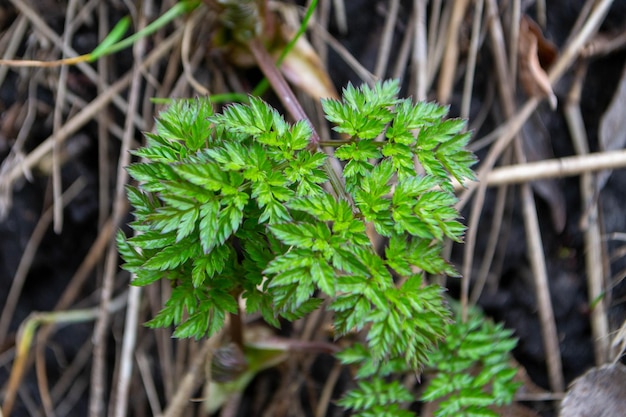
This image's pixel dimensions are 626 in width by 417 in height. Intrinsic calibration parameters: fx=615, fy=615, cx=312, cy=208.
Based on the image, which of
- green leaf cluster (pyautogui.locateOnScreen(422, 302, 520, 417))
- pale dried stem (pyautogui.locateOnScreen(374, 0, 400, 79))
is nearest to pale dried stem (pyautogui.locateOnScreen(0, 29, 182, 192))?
pale dried stem (pyautogui.locateOnScreen(374, 0, 400, 79))

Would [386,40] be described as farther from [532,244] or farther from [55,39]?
[55,39]

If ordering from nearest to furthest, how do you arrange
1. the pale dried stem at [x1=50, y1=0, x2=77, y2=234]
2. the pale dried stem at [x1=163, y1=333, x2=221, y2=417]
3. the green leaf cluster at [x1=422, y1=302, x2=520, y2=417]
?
1. the green leaf cluster at [x1=422, y1=302, x2=520, y2=417]
2. the pale dried stem at [x1=163, y1=333, x2=221, y2=417]
3. the pale dried stem at [x1=50, y1=0, x2=77, y2=234]

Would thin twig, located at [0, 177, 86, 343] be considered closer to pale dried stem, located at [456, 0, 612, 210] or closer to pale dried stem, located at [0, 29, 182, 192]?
pale dried stem, located at [0, 29, 182, 192]

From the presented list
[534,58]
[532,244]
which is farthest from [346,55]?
[532,244]

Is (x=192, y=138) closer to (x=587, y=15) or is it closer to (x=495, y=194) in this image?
(x=495, y=194)

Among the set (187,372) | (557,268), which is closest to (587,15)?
(557,268)

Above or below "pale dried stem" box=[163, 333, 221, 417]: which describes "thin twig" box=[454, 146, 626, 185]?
above

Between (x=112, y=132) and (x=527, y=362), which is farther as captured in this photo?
(x=112, y=132)
